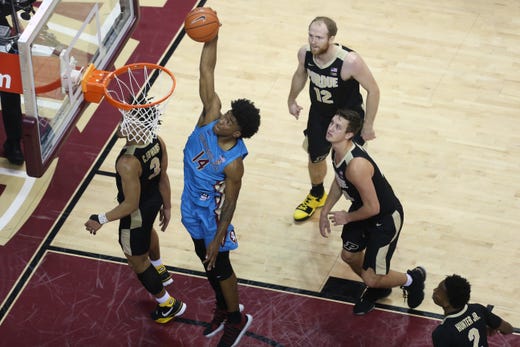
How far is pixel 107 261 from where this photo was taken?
22.5ft

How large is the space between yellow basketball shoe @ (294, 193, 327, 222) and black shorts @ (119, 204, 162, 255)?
1569 millimetres

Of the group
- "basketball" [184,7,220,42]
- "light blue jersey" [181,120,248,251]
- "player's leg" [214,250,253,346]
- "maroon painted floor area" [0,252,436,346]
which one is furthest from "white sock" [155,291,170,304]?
"basketball" [184,7,220,42]

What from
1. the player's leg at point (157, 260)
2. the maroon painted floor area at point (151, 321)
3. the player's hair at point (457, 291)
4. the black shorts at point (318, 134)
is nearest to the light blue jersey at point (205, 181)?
the player's leg at point (157, 260)

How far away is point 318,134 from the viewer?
22.7 ft

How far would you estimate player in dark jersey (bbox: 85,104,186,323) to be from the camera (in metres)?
5.67

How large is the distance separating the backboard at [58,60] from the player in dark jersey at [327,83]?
145cm

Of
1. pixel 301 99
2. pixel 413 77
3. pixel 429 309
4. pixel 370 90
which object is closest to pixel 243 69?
pixel 301 99

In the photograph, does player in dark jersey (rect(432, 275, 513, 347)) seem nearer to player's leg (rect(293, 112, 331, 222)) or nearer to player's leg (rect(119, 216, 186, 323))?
player's leg (rect(293, 112, 331, 222))

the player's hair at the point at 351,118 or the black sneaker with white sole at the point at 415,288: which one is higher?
the player's hair at the point at 351,118

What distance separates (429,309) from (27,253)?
121 inches

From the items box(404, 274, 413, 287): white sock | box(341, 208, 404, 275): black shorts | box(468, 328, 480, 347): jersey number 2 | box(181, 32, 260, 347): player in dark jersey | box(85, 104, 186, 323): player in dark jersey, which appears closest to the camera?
box(468, 328, 480, 347): jersey number 2

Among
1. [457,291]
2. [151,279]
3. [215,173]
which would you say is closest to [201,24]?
[215,173]

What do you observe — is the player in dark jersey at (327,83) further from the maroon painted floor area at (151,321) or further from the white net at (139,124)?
the white net at (139,124)

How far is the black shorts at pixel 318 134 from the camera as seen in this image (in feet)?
22.5
